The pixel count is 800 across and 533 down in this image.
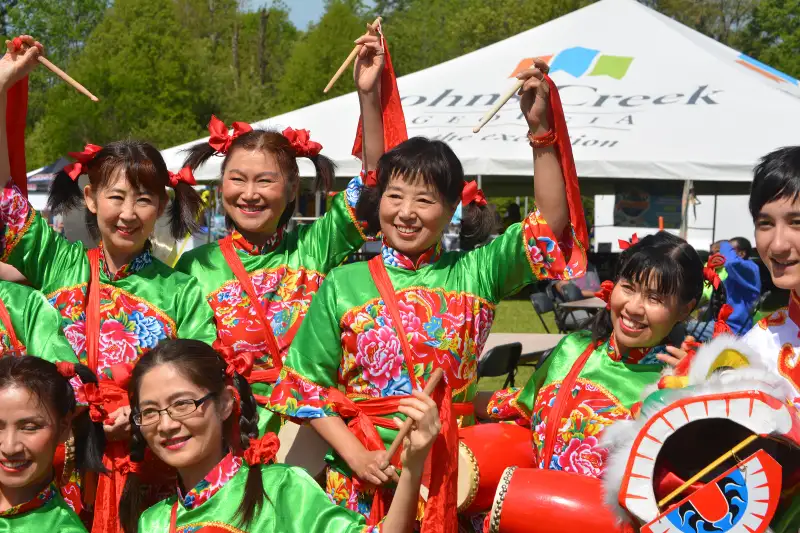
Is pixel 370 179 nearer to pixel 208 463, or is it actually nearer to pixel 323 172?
pixel 323 172

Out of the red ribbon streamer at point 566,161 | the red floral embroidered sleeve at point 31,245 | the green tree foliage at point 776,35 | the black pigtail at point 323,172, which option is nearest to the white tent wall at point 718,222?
the green tree foliage at point 776,35

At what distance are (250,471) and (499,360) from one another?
291cm

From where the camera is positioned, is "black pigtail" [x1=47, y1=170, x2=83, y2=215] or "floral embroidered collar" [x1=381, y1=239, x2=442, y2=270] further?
"black pigtail" [x1=47, y1=170, x2=83, y2=215]

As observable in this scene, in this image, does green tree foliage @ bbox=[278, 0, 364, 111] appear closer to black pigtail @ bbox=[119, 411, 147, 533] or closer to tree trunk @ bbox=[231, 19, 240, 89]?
tree trunk @ bbox=[231, 19, 240, 89]

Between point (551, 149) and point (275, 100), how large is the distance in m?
31.8

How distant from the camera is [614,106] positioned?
9969mm

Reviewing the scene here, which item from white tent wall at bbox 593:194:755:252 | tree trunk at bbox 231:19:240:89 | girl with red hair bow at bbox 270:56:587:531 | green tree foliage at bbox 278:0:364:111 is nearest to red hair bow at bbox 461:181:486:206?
girl with red hair bow at bbox 270:56:587:531

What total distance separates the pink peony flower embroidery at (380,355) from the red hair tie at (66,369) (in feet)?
2.47

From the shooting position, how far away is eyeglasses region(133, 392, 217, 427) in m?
2.31

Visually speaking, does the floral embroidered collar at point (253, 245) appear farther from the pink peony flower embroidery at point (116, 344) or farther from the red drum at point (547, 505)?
the red drum at point (547, 505)

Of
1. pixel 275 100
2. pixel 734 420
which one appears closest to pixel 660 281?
pixel 734 420

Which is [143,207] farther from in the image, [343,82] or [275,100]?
[275,100]

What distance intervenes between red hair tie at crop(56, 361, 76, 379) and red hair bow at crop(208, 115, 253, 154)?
995mm

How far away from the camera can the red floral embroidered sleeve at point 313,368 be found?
255cm
